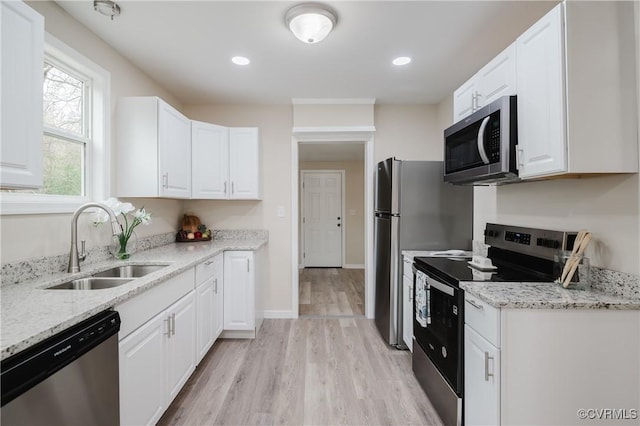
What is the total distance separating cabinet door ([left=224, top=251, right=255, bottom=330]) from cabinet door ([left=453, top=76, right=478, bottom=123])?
219cm

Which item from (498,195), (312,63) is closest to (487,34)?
(498,195)

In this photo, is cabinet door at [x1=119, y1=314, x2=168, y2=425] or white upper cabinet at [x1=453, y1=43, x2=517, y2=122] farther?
white upper cabinet at [x1=453, y1=43, x2=517, y2=122]

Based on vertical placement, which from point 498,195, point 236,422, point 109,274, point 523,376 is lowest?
point 236,422

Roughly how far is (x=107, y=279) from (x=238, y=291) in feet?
4.21

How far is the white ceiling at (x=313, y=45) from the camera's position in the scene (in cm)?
182

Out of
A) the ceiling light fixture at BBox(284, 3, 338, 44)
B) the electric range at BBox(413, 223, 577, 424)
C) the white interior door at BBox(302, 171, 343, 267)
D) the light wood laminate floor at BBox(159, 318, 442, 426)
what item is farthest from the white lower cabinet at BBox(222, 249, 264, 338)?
the white interior door at BBox(302, 171, 343, 267)

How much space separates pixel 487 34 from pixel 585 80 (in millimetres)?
1005

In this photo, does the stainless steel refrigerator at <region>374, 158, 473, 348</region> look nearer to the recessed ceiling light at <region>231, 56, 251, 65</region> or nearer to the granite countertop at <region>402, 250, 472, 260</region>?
the granite countertop at <region>402, 250, 472, 260</region>

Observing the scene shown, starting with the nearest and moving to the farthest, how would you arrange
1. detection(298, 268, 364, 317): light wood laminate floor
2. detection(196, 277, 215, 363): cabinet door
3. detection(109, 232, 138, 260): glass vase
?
detection(109, 232, 138, 260): glass vase → detection(196, 277, 215, 363): cabinet door → detection(298, 268, 364, 317): light wood laminate floor

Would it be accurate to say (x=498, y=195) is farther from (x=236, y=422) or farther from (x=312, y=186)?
(x=312, y=186)

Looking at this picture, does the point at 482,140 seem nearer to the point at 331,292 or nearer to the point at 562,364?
the point at 562,364

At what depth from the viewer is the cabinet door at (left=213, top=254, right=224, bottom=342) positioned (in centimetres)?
268

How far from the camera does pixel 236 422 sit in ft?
5.89

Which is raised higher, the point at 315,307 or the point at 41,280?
the point at 41,280
